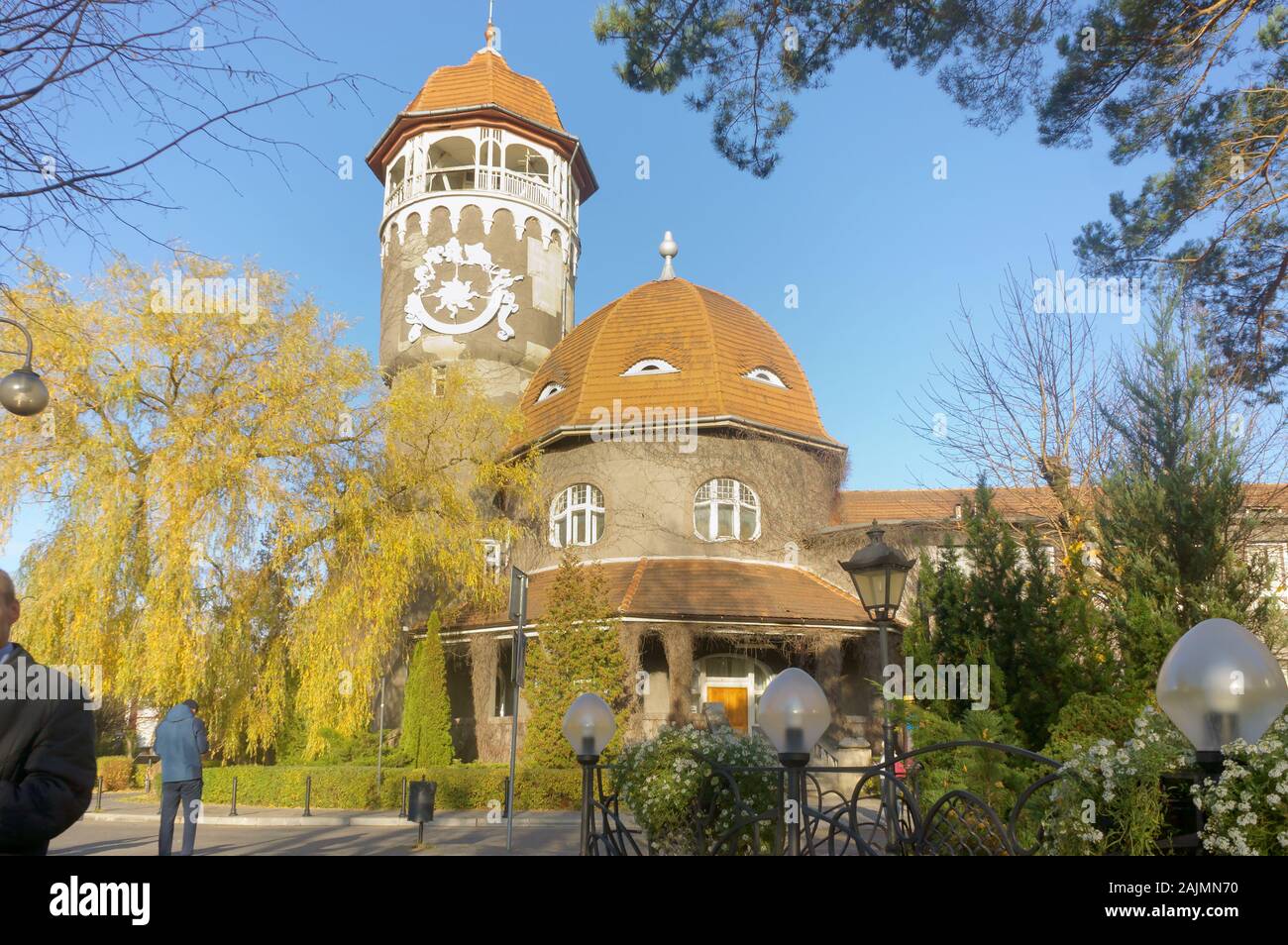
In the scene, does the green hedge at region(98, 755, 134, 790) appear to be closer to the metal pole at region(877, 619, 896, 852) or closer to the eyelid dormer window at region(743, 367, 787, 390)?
the eyelid dormer window at region(743, 367, 787, 390)

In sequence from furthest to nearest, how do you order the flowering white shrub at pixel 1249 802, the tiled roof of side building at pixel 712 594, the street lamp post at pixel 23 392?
1. the tiled roof of side building at pixel 712 594
2. the street lamp post at pixel 23 392
3. the flowering white shrub at pixel 1249 802

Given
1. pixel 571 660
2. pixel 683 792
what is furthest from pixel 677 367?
pixel 683 792

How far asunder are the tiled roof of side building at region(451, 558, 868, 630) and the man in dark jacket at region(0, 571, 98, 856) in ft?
56.4

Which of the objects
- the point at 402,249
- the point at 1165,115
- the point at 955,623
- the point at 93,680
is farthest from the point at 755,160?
the point at 402,249

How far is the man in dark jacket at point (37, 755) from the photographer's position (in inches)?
116

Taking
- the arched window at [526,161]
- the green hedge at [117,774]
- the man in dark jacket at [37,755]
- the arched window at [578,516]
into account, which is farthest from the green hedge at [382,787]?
the arched window at [526,161]

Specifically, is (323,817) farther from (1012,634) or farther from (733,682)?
(1012,634)

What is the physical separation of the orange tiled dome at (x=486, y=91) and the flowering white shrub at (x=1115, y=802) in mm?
29527

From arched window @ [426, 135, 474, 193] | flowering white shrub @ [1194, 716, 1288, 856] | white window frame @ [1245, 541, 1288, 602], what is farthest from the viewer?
arched window @ [426, 135, 474, 193]

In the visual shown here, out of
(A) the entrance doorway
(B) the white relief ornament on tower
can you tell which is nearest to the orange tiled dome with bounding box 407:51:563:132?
(B) the white relief ornament on tower

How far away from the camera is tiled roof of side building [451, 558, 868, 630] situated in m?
20.5

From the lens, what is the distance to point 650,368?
25.8 m

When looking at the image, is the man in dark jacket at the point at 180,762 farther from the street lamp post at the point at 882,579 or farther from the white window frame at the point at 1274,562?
the white window frame at the point at 1274,562

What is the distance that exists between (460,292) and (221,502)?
45.2 ft
